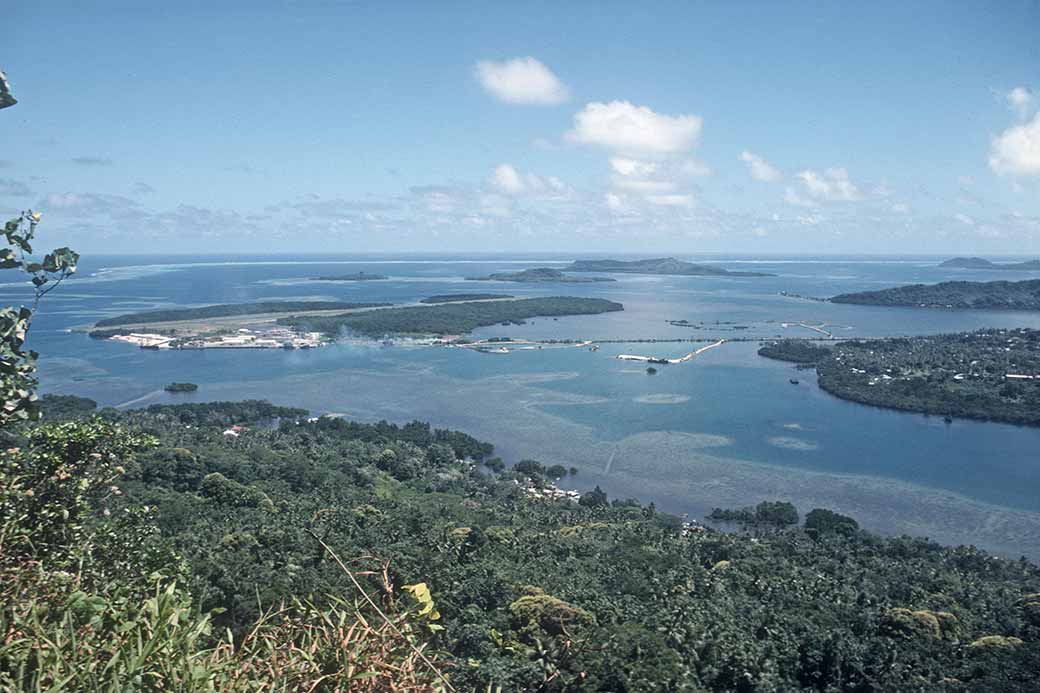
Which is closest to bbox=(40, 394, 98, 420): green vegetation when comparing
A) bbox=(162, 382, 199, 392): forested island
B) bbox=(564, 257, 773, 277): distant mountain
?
bbox=(162, 382, 199, 392): forested island

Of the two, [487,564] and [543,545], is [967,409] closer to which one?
[543,545]

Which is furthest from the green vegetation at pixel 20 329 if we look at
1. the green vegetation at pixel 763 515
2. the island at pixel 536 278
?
the island at pixel 536 278

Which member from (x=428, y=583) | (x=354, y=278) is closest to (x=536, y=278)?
(x=354, y=278)

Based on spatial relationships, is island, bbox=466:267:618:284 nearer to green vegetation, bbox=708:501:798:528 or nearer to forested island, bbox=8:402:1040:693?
forested island, bbox=8:402:1040:693

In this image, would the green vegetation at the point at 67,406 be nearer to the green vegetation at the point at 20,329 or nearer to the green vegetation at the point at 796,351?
the green vegetation at the point at 20,329

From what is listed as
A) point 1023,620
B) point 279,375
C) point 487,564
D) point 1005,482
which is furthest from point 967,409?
point 279,375

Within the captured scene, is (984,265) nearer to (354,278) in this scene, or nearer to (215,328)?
(354,278)
